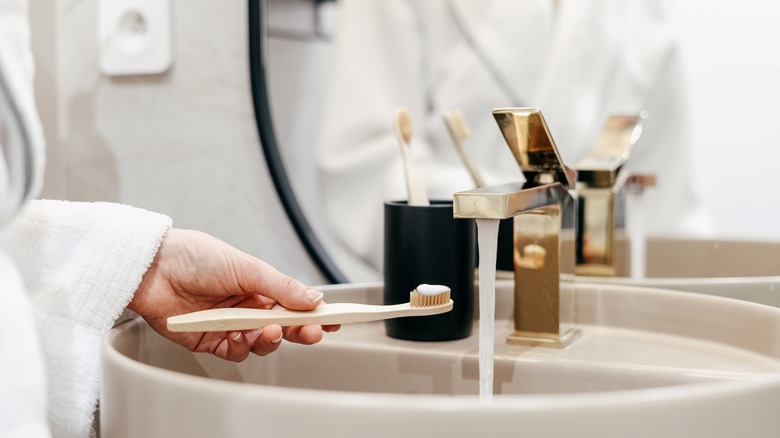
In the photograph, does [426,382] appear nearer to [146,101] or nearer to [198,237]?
[198,237]

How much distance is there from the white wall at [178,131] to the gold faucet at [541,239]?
0.36 metres

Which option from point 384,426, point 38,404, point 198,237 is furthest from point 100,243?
point 384,426

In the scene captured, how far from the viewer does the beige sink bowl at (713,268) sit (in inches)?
30.0

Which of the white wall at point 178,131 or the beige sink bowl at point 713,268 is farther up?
the white wall at point 178,131

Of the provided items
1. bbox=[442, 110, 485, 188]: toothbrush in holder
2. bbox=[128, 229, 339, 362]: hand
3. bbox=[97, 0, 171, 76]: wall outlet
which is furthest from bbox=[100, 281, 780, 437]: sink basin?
bbox=[97, 0, 171, 76]: wall outlet

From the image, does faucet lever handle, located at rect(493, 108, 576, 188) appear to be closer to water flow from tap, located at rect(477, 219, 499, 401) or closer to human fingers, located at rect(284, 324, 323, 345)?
water flow from tap, located at rect(477, 219, 499, 401)

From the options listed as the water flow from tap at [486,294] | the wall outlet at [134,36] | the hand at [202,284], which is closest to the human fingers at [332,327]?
the hand at [202,284]

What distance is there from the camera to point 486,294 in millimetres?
610

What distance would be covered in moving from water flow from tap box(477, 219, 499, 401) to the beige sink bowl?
22 cm

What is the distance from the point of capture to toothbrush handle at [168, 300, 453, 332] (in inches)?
21.4

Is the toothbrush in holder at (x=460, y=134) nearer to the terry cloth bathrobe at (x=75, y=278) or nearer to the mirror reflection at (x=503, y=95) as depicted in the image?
the mirror reflection at (x=503, y=95)

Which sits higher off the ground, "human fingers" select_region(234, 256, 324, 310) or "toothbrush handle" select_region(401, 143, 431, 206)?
"toothbrush handle" select_region(401, 143, 431, 206)

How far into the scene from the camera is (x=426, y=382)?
0.68 m

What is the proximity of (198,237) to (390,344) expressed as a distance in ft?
0.61
